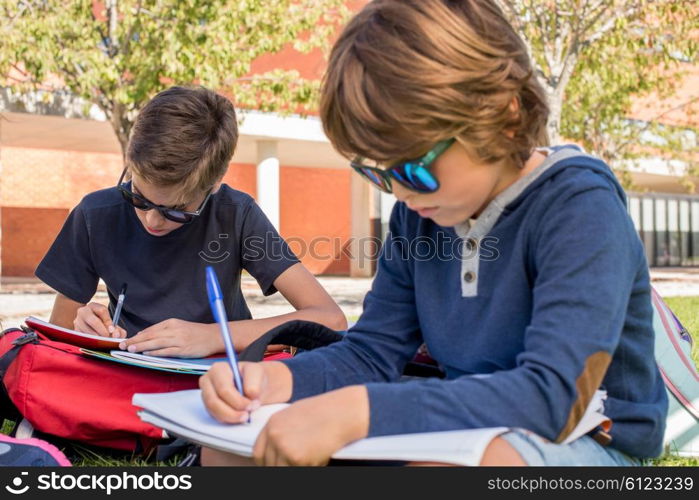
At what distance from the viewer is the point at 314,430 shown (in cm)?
126

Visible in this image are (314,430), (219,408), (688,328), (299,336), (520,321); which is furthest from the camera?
(688,328)

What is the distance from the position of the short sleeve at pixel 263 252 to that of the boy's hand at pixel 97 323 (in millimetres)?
547

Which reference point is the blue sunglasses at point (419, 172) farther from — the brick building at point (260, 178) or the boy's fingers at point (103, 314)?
the brick building at point (260, 178)

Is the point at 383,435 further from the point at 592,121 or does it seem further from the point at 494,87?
the point at 592,121

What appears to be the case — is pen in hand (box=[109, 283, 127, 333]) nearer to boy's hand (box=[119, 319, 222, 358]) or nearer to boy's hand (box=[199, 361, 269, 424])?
boy's hand (box=[119, 319, 222, 358])

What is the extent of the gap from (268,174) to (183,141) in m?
14.2

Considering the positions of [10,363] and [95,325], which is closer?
[10,363]

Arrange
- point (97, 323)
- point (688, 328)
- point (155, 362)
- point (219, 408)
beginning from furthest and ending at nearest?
point (688, 328), point (97, 323), point (155, 362), point (219, 408)

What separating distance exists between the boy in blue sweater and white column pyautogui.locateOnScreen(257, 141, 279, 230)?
49.3 feet

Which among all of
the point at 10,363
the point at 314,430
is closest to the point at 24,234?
A: the point at 10,363

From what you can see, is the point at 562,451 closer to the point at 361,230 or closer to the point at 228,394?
the point at 228,394


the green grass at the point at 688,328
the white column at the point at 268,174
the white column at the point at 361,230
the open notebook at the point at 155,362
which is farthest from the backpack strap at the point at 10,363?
the white column at the point at 361,230

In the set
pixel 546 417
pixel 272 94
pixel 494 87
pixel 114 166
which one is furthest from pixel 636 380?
pixel 114 166

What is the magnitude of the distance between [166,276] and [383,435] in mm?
1720
